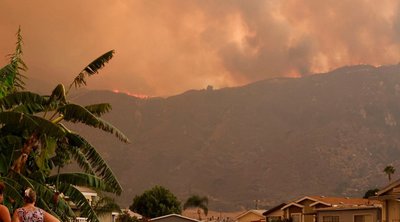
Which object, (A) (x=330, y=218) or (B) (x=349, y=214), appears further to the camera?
(A) (x=330, y=218)

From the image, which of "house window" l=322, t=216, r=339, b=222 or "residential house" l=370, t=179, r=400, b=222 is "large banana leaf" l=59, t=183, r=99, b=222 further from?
"house window" l=322, t=216, r=339, b=222

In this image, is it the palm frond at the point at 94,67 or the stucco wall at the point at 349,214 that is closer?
the palm frond at the point at 94,67

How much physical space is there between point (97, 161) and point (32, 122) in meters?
3.37

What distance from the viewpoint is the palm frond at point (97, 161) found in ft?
67.1

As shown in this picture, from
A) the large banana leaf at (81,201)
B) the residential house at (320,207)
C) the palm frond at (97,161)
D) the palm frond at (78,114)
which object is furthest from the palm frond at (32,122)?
the residential house at (320,207)

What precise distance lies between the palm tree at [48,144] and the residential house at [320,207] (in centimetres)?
3414

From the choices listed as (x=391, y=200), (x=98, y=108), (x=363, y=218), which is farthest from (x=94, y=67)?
(x=363, y=218)

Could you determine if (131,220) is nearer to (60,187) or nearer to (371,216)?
(371,216)

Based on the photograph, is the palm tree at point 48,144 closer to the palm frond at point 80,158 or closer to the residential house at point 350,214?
the palm frond at point 80,158

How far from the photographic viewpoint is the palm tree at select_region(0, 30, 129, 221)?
1861cm

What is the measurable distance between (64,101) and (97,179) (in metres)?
3.13

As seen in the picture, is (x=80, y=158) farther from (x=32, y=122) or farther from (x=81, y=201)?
(x=32, y=122)

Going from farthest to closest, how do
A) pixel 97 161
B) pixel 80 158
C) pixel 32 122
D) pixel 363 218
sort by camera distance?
pixel 363 218, pixel 80 158, pixel 97 161, pixel 32 122

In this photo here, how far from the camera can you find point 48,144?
19.1m
